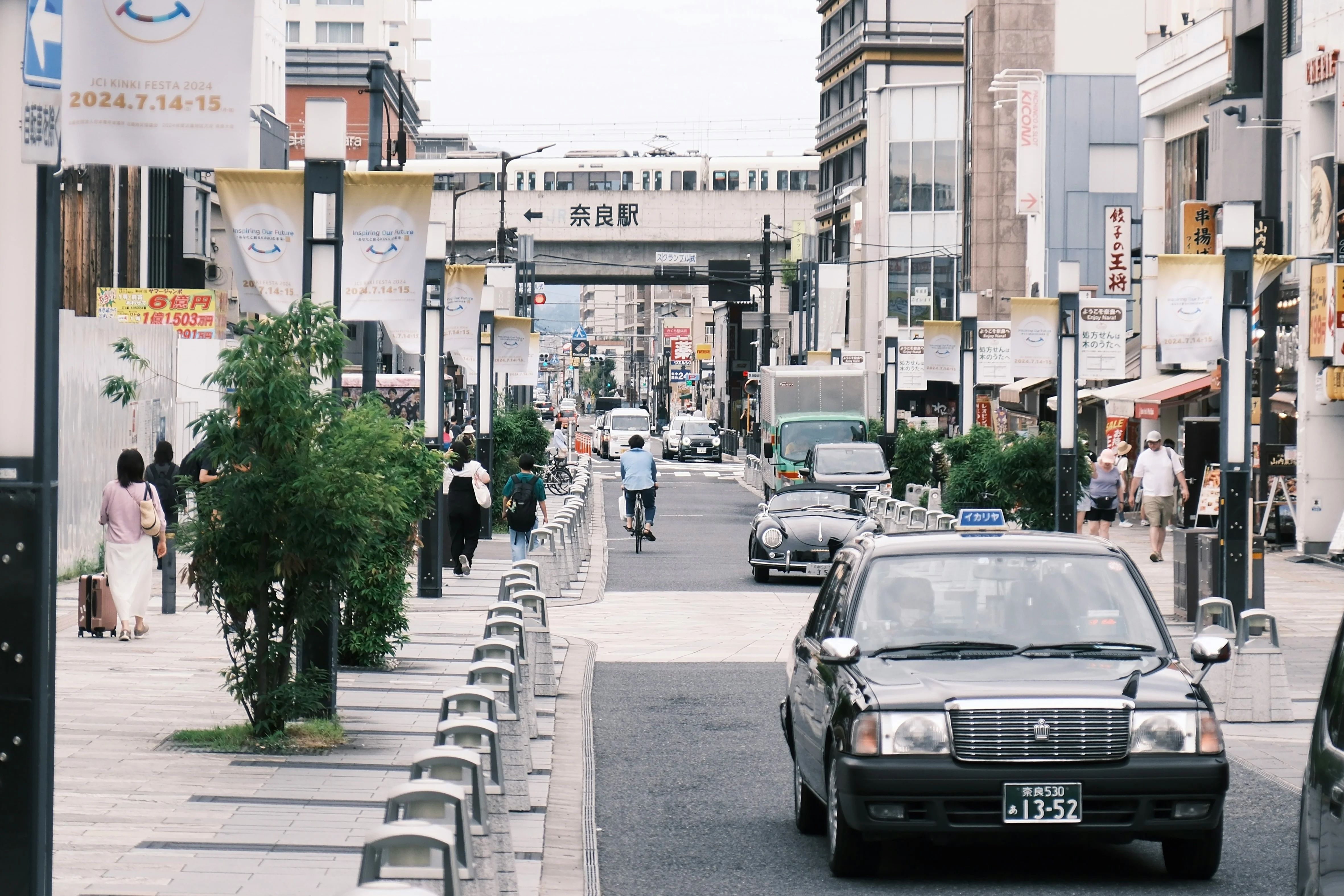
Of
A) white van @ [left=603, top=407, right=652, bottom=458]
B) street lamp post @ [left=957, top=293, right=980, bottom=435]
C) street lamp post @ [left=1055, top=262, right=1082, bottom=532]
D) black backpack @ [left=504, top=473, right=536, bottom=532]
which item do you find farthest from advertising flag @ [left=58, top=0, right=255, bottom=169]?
white van @ [left=603, top=407, right=652, bottom=458]

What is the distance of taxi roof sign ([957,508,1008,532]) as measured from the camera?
389 inches

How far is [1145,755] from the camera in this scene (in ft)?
26.3

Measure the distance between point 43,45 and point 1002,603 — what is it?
5.14m

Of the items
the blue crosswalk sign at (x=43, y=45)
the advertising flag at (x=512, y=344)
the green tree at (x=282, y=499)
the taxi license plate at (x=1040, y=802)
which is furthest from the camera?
the advertising flag at (x=512, y=344)

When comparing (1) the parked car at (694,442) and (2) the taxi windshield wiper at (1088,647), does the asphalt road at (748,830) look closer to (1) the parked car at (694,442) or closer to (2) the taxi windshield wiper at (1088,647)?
(2) the taxi windshield wiper at (1088,647)

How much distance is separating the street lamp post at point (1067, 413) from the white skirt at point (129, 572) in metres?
12.3

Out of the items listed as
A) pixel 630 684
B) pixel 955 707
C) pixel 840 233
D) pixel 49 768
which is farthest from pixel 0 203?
pixel 840 233

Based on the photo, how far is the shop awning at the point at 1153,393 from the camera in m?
38.4

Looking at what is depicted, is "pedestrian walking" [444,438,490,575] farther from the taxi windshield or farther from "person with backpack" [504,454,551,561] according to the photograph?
the taxi windshield

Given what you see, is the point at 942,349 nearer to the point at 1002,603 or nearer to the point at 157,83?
the point at 1002,603

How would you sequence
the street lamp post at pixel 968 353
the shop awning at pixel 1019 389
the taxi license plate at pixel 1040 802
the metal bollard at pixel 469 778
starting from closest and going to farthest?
the metal bollard at pixel 469 778 < the taxi license plate at pixel 1040 802 < the street lamp post at pixel 968 353 < the shop awning at pixel 1019 389

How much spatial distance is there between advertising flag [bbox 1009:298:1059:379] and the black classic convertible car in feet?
20.3

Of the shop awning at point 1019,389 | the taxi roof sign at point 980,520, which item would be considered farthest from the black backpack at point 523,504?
the shop awning at point 1019,389

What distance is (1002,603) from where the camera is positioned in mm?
8953
